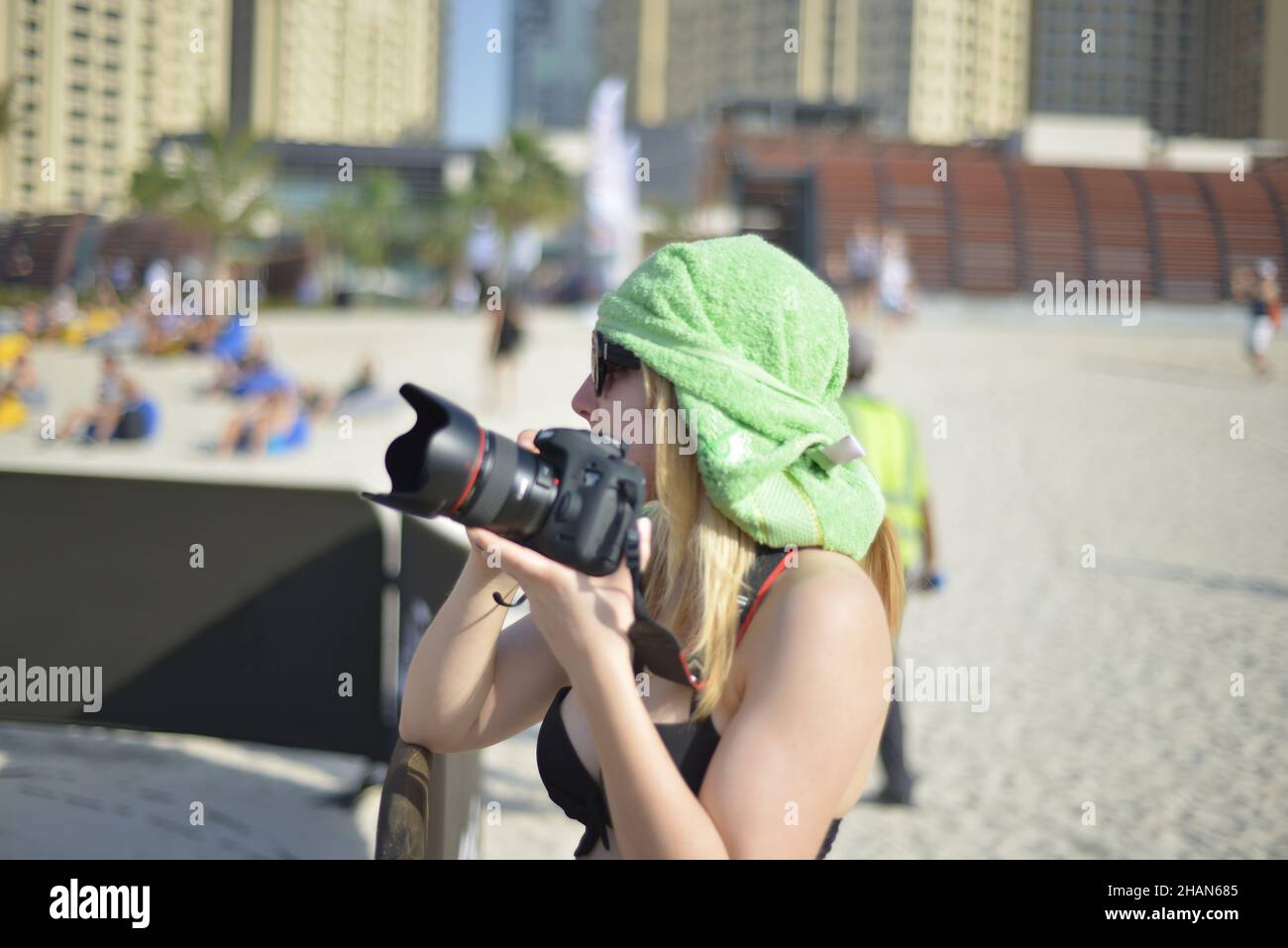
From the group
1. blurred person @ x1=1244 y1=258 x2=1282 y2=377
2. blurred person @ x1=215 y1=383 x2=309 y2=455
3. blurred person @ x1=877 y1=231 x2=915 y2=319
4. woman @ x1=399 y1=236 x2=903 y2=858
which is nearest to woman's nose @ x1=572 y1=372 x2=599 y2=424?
woman @ x1=399 y1=236 x2=903 y2=858

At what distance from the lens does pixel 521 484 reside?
1.32 metres

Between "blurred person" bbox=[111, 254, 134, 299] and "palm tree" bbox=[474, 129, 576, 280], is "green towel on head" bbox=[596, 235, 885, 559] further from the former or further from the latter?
"palm tree" bbox=[474, 129, 576, 280]

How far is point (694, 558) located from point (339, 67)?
6176 inches

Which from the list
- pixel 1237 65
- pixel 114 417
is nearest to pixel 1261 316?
pixel 114 417

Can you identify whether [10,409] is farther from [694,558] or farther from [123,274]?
[694,558]

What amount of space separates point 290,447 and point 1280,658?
11.7 meters

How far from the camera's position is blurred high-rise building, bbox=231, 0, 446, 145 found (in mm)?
117250

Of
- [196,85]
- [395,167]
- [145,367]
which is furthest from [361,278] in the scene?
[145,367]

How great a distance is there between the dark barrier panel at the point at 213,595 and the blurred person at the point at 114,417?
36.8 ft

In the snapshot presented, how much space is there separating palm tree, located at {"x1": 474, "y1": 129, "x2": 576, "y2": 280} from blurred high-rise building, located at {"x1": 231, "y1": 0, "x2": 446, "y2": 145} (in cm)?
4167

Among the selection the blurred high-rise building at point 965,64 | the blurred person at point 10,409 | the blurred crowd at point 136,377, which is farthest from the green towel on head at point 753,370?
the blurred high-rise building at point 965,64

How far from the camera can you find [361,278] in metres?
64.4

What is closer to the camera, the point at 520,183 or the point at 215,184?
the point at 215,184

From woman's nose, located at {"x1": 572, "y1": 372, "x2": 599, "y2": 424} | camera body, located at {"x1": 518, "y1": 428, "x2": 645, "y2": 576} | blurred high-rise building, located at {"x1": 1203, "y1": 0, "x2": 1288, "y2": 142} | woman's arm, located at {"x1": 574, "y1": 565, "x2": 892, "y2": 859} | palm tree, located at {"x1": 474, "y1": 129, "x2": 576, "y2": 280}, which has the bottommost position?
woman's arm, located at {"x1": 574, "y1": 565, "x2": 892, "y2": 859}
